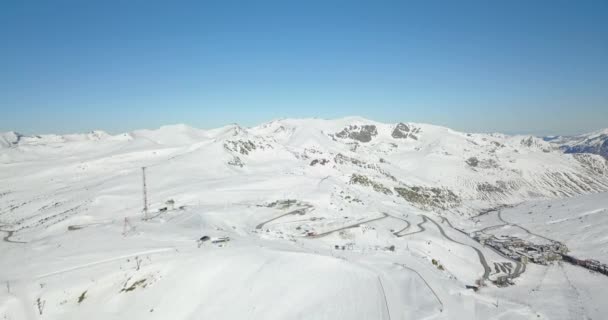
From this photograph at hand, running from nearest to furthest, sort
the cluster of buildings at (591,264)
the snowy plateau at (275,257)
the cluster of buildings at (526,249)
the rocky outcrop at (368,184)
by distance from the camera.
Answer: the snowy plateau at (275,257) → the cluster of buildings at (591,264) → the cluster of buildings at (526,249) → the rocky outcrop at (368,184)

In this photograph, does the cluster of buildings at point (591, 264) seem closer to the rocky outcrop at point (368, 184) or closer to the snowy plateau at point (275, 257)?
the snowy plateau at point (275, 257)

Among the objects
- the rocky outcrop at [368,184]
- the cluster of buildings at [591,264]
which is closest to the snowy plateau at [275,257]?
the cluster of buildings at [591,264]

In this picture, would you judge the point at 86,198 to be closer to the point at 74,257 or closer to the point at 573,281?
the point at 74,257

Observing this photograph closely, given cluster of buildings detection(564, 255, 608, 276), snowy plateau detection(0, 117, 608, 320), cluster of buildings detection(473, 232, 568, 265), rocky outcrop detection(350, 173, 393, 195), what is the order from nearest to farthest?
1. snowy plateau detection(0, 117, 608, 320)
2. cluster of buildings detection(564, 255, 608, 276)
3. cluster of buildings detection(473, 232, 568, 265)
4. rocky outcrop detection(350, 173, 393, 195)

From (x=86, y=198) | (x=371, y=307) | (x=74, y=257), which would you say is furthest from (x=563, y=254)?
(x=86, y=198)

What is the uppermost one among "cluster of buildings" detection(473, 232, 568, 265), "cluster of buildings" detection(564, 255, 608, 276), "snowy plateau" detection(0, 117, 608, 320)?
"snowy plateau" detection(0, 117, 608, 320)

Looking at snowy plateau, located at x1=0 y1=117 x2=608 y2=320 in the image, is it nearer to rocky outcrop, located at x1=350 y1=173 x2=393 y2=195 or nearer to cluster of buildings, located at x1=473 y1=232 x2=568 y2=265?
cluster of buildings, located at x1=473 y1=232 x2=568 y2=265

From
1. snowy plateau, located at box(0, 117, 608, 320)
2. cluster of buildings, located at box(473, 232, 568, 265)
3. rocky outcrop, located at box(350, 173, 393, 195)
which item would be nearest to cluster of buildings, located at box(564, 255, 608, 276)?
snowy plateau, located at box(0, 117, 608, 320)

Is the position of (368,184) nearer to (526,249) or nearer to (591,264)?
(526,249)
